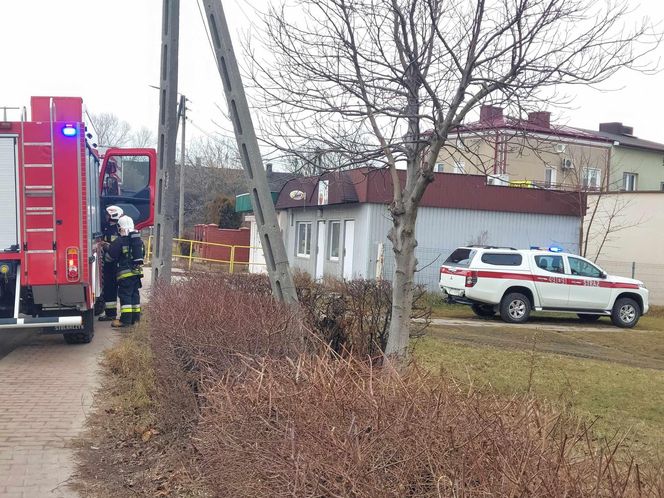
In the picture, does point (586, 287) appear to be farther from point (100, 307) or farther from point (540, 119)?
point (540, 119)

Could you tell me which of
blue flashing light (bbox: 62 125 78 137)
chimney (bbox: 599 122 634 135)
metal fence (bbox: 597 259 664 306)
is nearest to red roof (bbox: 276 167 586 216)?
metal fence (bbox: 597 259 664 306)

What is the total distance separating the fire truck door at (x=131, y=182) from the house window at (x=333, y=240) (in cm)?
1151

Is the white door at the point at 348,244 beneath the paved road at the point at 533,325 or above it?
above

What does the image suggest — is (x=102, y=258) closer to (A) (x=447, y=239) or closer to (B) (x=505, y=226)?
(A) (x=447, y=239)

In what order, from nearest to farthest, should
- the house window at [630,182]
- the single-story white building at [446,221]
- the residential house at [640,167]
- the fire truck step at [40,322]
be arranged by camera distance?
1. the fire truck step at [40,322]
2. the single-story white building at [446,221]
3. the residential house at [640,167]
4. the house window at [630,182]

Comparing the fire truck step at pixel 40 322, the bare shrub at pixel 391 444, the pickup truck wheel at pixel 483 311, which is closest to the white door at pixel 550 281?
the pickup truck wheel at pixel 483 311

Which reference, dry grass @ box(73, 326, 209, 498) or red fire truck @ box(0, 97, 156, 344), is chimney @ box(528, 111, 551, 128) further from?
red fire truck @ box(0, 97, 156, 344)

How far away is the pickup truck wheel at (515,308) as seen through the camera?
1677cm

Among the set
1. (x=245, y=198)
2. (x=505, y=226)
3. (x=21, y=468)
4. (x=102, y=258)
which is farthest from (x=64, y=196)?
(x=245, y=198)

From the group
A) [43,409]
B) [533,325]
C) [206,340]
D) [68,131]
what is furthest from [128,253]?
[533,325]

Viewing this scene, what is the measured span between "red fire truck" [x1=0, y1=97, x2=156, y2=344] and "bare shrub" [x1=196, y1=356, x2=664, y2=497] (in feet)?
19.8

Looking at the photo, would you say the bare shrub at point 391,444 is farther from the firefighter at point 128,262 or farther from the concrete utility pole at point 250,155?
the firefighter at point 128,262

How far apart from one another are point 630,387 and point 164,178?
7.26 m

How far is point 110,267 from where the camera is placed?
1208 centimetres
